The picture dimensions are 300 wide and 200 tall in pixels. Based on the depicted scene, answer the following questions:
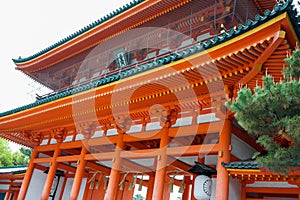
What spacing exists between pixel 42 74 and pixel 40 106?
5.42m

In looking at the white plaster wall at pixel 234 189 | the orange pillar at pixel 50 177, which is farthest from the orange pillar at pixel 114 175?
the white plaster wall at pixel 234 189

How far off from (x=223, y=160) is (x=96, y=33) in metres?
7.01

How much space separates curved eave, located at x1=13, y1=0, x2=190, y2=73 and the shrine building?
4 centimetres

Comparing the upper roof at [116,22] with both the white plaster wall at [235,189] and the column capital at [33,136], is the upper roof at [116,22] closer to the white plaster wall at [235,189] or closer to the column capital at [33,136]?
the column capital at [33,136]

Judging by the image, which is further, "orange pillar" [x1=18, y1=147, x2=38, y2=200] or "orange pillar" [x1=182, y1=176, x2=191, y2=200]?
"orange pillar" [x1=18, y1=147, x2=38, y2=200]

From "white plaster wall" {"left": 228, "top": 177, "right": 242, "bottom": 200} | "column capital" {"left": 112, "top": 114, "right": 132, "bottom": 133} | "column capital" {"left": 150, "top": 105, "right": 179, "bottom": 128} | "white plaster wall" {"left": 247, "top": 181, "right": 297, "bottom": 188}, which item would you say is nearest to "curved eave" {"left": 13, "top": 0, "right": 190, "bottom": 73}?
"column capital" {"left": 150, "top": 105, "right": 179, "bottom": 128}

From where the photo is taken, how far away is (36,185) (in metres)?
11.6

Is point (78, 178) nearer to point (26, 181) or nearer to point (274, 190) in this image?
point (26, 181)

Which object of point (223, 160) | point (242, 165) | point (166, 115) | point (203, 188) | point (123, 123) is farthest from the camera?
point (123, 123)

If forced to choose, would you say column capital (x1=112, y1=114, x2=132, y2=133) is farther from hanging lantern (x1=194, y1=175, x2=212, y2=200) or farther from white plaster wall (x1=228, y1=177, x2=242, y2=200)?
white plaster wall (x1=228, y1=177, x2=242, y2=200)

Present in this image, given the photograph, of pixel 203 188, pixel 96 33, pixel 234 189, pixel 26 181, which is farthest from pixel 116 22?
pixel 26 181

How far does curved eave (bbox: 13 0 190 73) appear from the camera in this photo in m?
9.01

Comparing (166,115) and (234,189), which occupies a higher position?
(166,115)

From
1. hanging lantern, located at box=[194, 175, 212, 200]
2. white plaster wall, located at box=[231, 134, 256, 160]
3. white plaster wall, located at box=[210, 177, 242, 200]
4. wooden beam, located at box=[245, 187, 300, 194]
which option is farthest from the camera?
white plaster wall, located at box=[231, 134, 256, 160]
